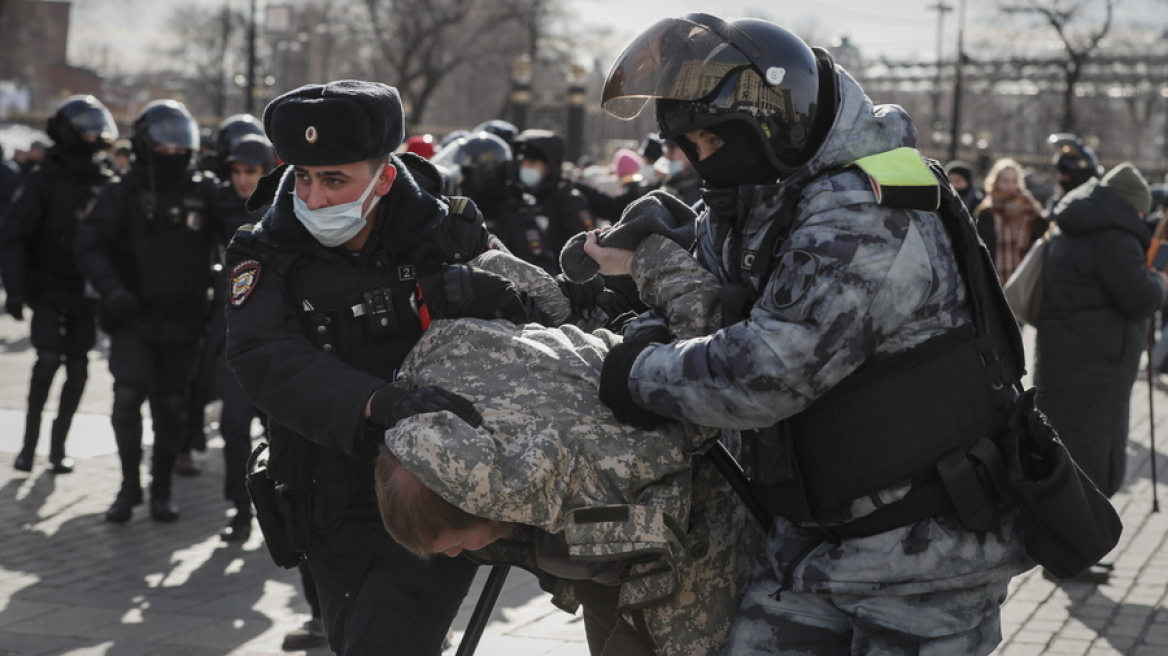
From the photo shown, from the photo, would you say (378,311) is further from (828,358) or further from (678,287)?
(828,358)

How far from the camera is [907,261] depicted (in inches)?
94.8

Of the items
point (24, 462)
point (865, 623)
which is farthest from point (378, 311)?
point (24, 462)

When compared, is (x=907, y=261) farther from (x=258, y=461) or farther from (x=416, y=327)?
(x=258, y=461)

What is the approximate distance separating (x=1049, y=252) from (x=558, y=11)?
118ft

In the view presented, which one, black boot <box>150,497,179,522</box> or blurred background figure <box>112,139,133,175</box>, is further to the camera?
blurred background figure <box>112,139,133,175</box>

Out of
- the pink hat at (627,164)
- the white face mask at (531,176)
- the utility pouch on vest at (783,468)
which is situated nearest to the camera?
the utility pouch on vest at (783,468)

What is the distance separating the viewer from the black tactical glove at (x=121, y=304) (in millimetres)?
6801

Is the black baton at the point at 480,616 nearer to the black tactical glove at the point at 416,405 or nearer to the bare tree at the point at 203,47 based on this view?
the black tactical glove at the point at 416,405

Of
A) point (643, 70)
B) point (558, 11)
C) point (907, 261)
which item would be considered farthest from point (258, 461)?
point (558, 11)

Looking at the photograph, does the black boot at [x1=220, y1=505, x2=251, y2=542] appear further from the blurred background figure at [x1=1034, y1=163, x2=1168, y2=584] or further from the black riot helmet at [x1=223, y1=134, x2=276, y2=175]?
the blurred background figure at [x1=1034, y1=163, x2=1168, y2=584]

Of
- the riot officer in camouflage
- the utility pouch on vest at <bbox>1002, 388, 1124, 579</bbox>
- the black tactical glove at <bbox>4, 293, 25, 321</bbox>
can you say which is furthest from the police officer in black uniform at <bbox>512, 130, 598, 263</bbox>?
the utility pouch on vest at <bbox>1002, 388, 1124, 579</bbox>

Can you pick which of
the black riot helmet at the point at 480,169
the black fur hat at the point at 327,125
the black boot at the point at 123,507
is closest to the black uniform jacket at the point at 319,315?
the black fur hat at the point at 327,125

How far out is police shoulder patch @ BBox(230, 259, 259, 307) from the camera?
316 cm

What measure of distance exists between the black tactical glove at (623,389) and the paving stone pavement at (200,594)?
103 inches
